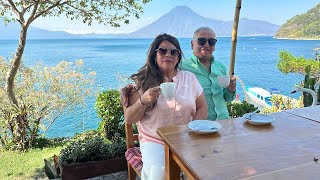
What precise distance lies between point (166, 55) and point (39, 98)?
3251mm

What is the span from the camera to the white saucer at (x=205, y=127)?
1.44 m

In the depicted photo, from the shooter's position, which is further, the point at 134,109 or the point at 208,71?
the point at 208,71

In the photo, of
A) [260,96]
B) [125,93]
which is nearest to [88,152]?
[125,93]

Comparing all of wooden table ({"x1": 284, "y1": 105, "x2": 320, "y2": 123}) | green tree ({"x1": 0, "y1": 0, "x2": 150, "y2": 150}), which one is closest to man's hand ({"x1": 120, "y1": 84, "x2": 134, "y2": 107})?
wooden table ({"x1": 284, "y1": 105, "x2": 320, "y2": 123})

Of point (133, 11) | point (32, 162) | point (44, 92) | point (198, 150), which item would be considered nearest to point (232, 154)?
point (198, 150)

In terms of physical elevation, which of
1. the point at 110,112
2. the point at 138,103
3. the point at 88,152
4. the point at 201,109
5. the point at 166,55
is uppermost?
the point at 166,55

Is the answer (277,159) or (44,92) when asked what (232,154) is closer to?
(277,159)

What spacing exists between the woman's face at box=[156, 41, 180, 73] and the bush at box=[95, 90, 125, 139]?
1.62m

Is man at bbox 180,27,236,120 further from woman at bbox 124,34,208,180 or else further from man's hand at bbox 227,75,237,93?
woman at bbox 124,34,208,180

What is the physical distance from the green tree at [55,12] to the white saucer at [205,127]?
276cm

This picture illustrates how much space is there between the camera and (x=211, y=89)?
Answer: 7.82 feet

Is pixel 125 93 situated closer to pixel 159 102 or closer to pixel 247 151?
pixel 159 102

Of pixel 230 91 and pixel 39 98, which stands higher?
pixel 230 91

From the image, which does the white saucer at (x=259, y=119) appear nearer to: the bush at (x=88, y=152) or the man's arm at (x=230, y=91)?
the man's arm at (x=230, y=91)
